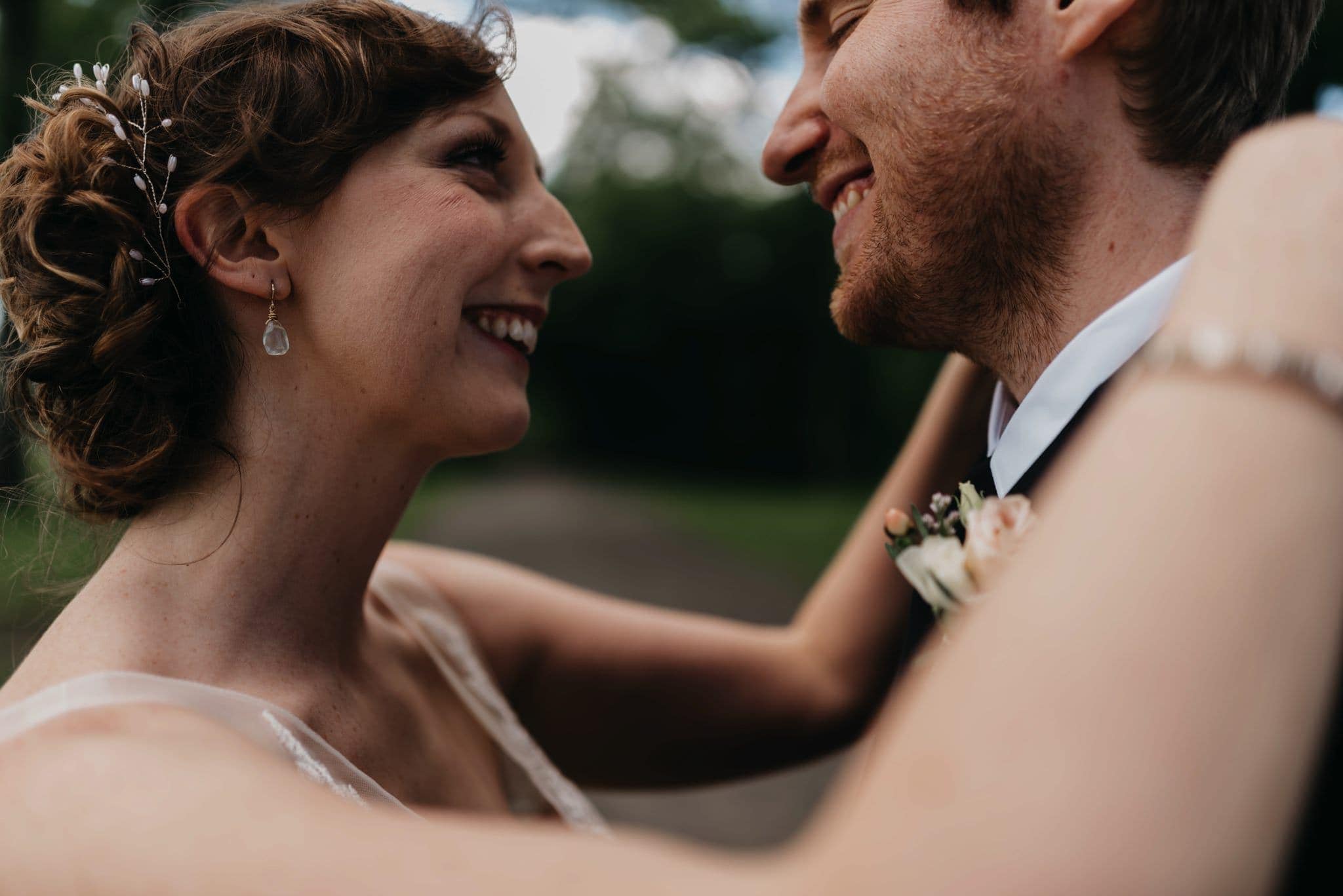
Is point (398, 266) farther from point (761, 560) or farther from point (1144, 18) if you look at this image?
point (761, 560)

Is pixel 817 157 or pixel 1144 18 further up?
pixel 1144 18

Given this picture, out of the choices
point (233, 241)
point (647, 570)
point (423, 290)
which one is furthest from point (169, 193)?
point (647, 570)

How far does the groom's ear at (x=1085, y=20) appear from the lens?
2.12 metres

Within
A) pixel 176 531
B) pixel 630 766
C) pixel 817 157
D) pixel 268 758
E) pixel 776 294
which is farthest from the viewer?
pixel 776 294

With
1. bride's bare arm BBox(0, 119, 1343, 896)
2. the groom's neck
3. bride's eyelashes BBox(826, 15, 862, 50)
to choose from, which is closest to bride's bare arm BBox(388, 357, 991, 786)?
the groom's neck

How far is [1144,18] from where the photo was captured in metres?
2.15

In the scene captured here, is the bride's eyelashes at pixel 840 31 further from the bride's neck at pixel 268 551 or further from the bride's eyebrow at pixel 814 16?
→ the bride's neck at pixel 268 551

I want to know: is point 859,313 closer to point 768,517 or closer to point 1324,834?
point 1324,834

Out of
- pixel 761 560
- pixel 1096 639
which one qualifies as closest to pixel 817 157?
pixel 1096 639

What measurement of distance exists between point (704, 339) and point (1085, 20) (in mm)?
25522

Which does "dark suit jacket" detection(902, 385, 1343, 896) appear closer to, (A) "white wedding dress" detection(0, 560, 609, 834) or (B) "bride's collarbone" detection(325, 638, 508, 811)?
(A) "white wedding dress" detection(0, 560, 609, 834)

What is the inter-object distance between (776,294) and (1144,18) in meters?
24.4

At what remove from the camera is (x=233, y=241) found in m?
2.51

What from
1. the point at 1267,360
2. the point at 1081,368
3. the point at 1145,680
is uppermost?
the point at 1267,360
